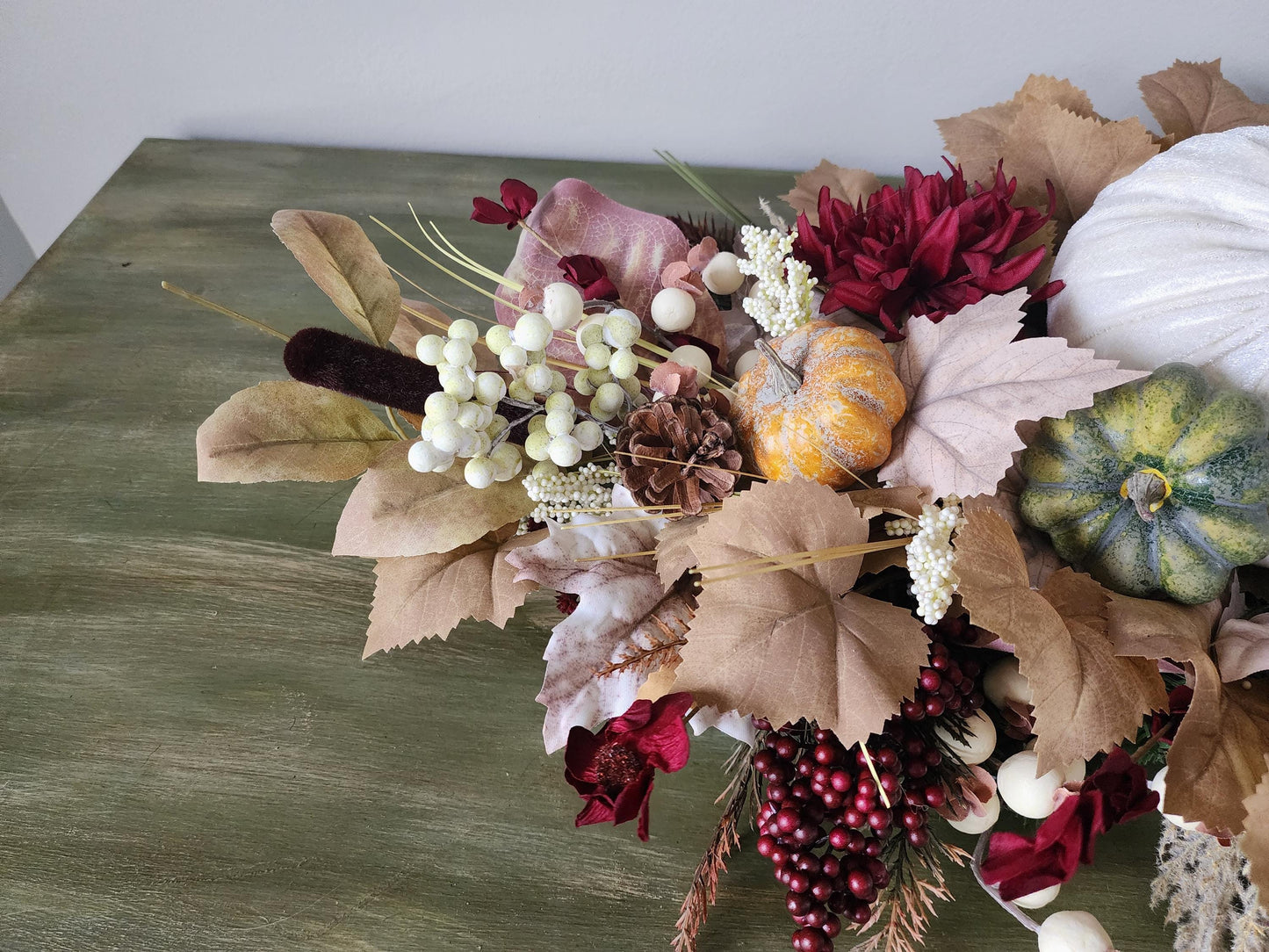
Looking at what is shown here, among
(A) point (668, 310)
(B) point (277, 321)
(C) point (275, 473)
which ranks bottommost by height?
(B) point (277, 321)

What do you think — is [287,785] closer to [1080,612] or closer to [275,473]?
[275,473]

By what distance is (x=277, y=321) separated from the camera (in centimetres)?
82

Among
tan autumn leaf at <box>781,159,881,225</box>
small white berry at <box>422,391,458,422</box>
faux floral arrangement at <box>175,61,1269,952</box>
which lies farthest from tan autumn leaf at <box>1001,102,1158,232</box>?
small white berry at <box>422,391,458,422</box>

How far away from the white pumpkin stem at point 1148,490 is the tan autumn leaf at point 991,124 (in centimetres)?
30

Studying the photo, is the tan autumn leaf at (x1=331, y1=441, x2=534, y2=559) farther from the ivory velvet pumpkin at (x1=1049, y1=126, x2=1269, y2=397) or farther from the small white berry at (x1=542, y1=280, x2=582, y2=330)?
the ivory velvet pumpkin at (x1=1049, y1=126, x2=1269, y2=397)

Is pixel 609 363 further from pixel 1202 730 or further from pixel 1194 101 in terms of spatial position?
pixel 1194 101

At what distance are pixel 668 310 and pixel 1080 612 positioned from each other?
0.29 metres

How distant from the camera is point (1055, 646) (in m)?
0.40

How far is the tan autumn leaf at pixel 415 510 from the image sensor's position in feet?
1.59

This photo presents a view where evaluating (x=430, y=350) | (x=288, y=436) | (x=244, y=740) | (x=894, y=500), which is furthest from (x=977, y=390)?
(x=244, y=740)

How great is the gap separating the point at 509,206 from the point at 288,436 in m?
0.21

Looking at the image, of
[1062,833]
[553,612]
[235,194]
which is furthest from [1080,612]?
[235,194]

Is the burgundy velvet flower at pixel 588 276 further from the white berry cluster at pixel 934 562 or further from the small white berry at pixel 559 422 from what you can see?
the white berry cluster at pixel 934 562

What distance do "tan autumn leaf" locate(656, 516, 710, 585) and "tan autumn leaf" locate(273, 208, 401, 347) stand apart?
0.22 meters
